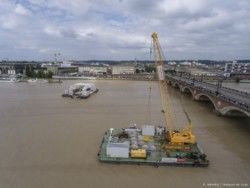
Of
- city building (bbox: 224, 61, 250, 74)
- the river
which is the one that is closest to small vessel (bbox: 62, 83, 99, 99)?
the river

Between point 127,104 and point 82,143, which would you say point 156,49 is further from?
point 127,104

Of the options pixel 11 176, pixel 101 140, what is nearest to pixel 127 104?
pixel 101 140

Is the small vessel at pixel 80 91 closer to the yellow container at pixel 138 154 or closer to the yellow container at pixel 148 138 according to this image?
the yellow container at pixel 148 138

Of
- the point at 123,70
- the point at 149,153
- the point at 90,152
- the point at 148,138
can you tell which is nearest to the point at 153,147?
the point at 149,153

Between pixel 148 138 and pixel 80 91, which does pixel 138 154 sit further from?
pixel 80 91

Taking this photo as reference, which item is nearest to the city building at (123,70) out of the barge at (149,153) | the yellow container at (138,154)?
the barge at (149,153)

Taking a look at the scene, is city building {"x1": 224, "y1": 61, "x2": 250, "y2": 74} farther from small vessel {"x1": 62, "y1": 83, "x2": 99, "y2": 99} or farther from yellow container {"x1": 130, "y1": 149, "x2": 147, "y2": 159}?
yellow container {"x1": 130, "y1": 149, "x2": 147, "y2": 159}
